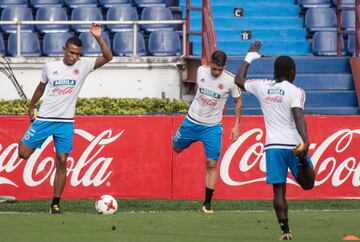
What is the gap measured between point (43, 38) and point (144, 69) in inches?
90.6

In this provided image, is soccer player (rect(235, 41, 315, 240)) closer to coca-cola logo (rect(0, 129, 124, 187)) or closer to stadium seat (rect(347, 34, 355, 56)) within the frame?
coca-cola logo (rect(0, 129, 124, 187))

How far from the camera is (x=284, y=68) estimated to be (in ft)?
44.8

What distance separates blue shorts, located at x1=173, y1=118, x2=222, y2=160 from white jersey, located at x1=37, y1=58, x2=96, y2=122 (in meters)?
1.66

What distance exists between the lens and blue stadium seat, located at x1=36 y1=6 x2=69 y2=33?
24922 millimetres

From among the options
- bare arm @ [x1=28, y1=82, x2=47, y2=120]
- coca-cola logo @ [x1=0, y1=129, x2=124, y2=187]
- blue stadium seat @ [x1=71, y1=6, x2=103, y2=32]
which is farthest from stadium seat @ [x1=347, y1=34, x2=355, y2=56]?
bare arm @ [x1=28, y1=82, x2=47, y2=120]

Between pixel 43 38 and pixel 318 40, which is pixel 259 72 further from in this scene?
pixel 43 38

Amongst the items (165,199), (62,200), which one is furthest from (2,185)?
(165,199)

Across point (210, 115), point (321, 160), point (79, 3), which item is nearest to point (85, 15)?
point (79, 3)

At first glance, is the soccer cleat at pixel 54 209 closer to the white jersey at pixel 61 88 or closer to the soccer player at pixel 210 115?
the white jersey at pixel 61 88

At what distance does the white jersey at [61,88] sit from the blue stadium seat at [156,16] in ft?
24.5

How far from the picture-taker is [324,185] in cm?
1992

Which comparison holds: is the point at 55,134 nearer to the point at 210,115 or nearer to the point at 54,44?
the point at 210,115

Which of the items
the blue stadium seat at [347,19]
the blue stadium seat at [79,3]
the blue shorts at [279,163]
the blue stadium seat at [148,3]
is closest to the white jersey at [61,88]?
the blue shorts at [279,163]

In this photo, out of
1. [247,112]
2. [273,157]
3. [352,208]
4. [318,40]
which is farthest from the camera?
[318,40]
